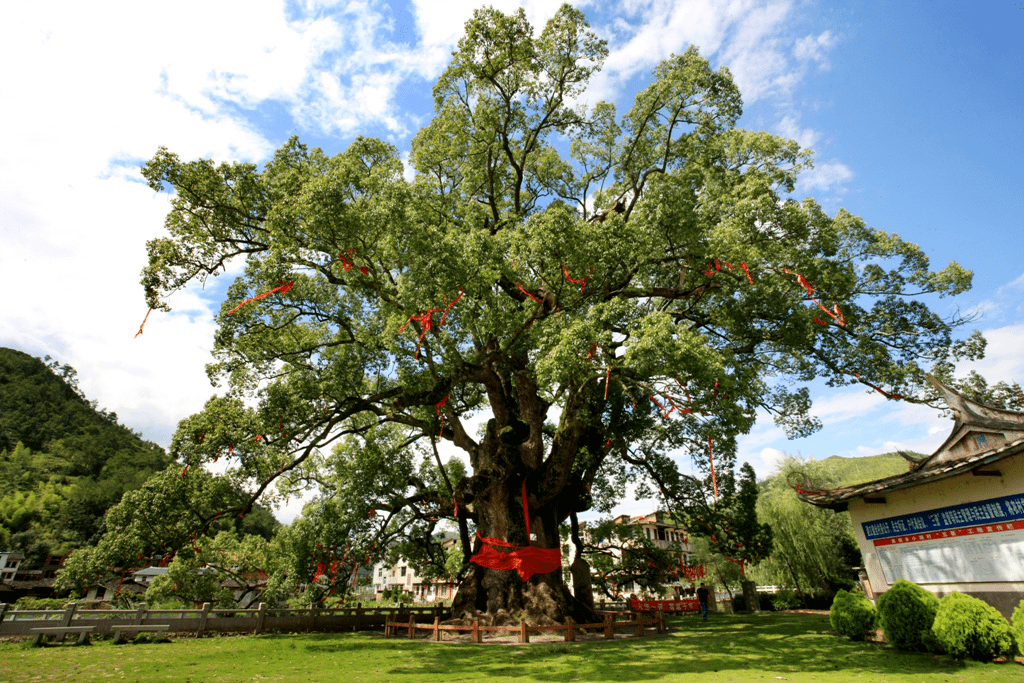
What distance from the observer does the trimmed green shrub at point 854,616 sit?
9062 mm

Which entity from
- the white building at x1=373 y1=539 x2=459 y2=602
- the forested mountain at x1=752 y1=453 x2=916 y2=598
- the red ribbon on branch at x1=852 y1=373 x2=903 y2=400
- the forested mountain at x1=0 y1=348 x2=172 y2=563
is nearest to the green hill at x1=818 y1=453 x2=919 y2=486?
the forested mountain at x1=752 y1=453 x2=916 y2=598

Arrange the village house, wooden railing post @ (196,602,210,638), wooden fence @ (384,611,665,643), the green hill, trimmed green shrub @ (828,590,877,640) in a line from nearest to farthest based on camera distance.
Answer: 1. the village house
2. trimmed green shrub @ (828,590,877,640)
3. wooden fence @ (384,611,665,643)
4. wooden railing post @ (196,602,210,638)
5. the green hill

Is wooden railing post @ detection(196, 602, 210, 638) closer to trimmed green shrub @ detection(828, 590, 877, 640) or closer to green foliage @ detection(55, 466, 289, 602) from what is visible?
green foliage @ detection(55, 466, 289, 602)

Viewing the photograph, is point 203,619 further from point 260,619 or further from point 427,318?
point 427,318

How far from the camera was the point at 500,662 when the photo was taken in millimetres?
8039

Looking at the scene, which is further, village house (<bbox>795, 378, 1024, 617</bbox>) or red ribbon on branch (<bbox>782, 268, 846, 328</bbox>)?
red ribbon on branch (<bbox>782, 268, 846, 328</bbox>)

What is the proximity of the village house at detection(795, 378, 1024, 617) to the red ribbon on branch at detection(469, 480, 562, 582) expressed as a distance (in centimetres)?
703

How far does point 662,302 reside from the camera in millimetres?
14445

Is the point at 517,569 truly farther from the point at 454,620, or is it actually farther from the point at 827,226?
the point at 827,226

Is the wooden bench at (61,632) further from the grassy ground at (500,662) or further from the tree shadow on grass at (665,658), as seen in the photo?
the tree shadow on grass at (665,658)

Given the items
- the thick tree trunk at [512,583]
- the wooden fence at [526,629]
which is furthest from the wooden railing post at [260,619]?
the thick tree trunk at [512,583]

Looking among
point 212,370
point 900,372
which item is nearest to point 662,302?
point 900,372

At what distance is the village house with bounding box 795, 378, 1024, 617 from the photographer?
7.18m

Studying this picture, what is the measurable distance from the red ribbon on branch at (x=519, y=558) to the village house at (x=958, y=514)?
703cm
